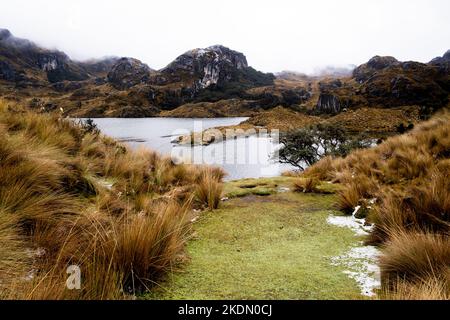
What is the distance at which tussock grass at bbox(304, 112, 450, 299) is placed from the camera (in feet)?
7.52

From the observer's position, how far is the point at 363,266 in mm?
2998

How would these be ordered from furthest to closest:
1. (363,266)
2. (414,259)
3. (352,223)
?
1. (352,223)
2. (363,266)
3. (414,259)

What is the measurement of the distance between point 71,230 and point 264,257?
5.89 feet

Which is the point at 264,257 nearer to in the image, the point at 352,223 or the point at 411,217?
the point at 411,217

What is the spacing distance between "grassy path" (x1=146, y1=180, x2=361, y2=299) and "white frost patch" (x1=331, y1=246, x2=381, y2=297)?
0.08 m

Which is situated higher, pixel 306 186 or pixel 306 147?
pixel 306 186

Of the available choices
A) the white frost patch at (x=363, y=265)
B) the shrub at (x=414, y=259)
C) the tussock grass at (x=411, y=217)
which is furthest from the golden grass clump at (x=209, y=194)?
the shrub at (x=414, y=259)

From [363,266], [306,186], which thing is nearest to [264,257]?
[363,266]

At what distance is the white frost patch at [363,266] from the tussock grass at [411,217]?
121 millimetres

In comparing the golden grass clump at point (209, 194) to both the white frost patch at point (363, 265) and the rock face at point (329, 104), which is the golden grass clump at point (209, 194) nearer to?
the white frost patch at point (363, 265)

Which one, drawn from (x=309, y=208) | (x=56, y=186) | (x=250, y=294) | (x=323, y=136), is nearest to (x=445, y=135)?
(x=309, y=208)

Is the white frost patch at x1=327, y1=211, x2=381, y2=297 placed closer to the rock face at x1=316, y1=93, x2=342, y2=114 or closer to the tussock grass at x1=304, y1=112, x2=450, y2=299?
the tussock grass at x1=304, y1=112, x2=450, y2=299

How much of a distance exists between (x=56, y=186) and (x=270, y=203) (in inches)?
142
